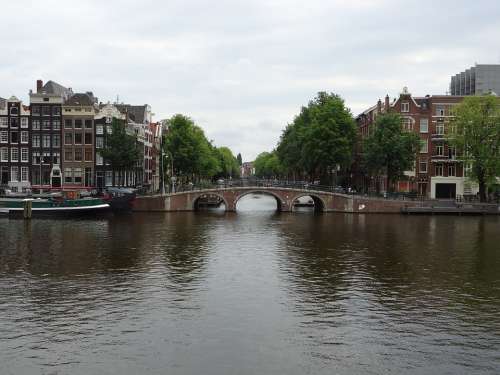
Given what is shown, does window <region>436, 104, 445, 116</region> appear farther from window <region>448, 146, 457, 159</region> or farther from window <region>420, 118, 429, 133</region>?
window <region>448, 146, 457, 159</region>

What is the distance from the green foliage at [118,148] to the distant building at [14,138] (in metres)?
13.4

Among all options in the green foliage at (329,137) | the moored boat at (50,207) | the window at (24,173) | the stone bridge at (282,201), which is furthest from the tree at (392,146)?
the window at (24,173)

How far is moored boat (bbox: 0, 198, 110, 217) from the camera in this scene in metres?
66.9

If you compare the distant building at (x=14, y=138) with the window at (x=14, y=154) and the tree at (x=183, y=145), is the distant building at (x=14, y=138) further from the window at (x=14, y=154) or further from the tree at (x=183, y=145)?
the tree at (x=183, y=145)

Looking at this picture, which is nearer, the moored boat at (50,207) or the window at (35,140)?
the moored boat at (50,207)

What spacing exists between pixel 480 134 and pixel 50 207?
57924 millimetres

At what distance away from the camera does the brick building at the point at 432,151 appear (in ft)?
287

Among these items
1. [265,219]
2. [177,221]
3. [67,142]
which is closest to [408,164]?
[265,219]

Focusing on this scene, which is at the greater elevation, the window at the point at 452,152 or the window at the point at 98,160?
the window at the point at 452,152

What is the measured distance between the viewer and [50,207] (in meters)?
67.9

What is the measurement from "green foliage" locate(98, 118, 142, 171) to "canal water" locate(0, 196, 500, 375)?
3659cm

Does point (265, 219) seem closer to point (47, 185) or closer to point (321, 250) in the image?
point (321, 250)

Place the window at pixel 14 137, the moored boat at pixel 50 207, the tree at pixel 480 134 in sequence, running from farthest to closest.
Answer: the window at pixel 14 137
the tree at pixel 480 134
the moored boat at pixel 50 207

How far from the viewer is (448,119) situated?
8650 centimetres
